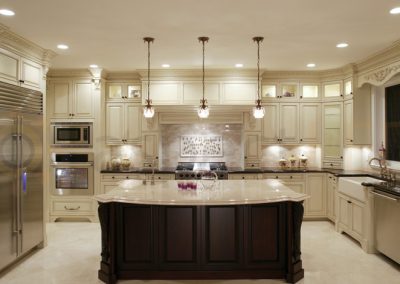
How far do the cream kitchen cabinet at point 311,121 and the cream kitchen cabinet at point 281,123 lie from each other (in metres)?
0.11

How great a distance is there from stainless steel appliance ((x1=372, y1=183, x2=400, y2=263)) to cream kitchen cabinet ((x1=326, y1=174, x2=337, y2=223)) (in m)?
1.26

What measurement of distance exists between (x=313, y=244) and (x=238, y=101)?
2.65 m

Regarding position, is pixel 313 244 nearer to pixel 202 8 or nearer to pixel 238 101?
pixel 238 101

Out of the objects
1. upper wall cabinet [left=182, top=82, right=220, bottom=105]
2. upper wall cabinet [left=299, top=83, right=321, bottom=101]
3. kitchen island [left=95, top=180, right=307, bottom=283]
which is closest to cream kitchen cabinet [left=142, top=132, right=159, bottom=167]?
upper wall cabinet [left=182, top=82, right=220, bottom=105]

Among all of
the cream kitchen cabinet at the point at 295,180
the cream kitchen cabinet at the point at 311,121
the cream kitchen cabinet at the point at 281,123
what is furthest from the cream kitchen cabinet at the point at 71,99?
the cream kitchen cabinet at the point at 311,121

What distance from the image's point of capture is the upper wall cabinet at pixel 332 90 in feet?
19.5

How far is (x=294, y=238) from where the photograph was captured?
345 centimetres

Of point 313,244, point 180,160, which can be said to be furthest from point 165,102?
point 313,244

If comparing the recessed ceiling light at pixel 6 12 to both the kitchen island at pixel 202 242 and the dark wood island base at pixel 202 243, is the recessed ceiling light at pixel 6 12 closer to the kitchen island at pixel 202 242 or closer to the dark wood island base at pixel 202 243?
the kitchen island at pixel 202 242

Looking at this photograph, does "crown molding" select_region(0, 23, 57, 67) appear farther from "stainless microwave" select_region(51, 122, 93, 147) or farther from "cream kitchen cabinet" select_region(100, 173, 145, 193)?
"cream kitchen cabinet" select_region(100, 173, 145, 193)

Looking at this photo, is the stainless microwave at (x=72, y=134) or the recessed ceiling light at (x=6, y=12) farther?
the stainless microwave at (x=72, y=134)

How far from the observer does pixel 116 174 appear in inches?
231

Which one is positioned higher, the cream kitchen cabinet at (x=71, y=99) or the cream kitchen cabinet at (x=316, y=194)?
the cream kitchen cabinet at (x=71, y=99)

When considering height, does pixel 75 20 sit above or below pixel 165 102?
above
